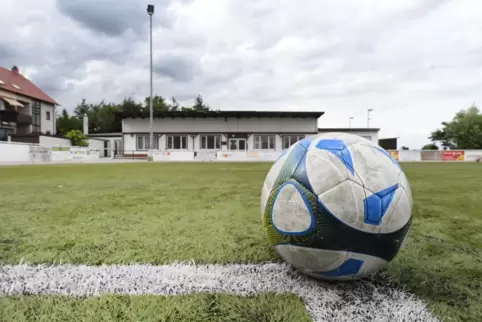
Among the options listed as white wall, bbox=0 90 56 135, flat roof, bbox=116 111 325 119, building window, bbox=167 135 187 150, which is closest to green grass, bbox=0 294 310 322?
flat roof, bbox=116 111 325 119

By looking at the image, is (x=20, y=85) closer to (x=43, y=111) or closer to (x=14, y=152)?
(x=43, y=111)

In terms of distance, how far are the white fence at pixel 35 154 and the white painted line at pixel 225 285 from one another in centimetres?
2422

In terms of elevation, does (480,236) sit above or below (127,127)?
below

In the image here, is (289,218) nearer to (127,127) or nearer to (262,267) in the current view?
(262,267)

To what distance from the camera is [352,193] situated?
5.27 ft

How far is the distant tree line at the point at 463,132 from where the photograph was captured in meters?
48.8

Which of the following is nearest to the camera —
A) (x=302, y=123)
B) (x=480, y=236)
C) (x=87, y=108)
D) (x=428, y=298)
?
(x=428, y=298)

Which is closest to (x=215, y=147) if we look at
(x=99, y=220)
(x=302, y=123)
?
(x=302, y=123)

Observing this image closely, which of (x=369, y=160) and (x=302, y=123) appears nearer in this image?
(x=369, y=160)

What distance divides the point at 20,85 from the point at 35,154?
25.9m

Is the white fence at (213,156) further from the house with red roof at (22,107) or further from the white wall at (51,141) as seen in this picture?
the house with red roof at (22,107)

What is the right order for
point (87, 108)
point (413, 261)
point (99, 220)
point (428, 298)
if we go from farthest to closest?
point (87, 108) < point (99, 220) < point (413, 261) < point (428, 298)

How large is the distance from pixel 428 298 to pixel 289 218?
2.97 feet

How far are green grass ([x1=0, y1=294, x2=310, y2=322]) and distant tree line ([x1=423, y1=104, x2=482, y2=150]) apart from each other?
197 feet
